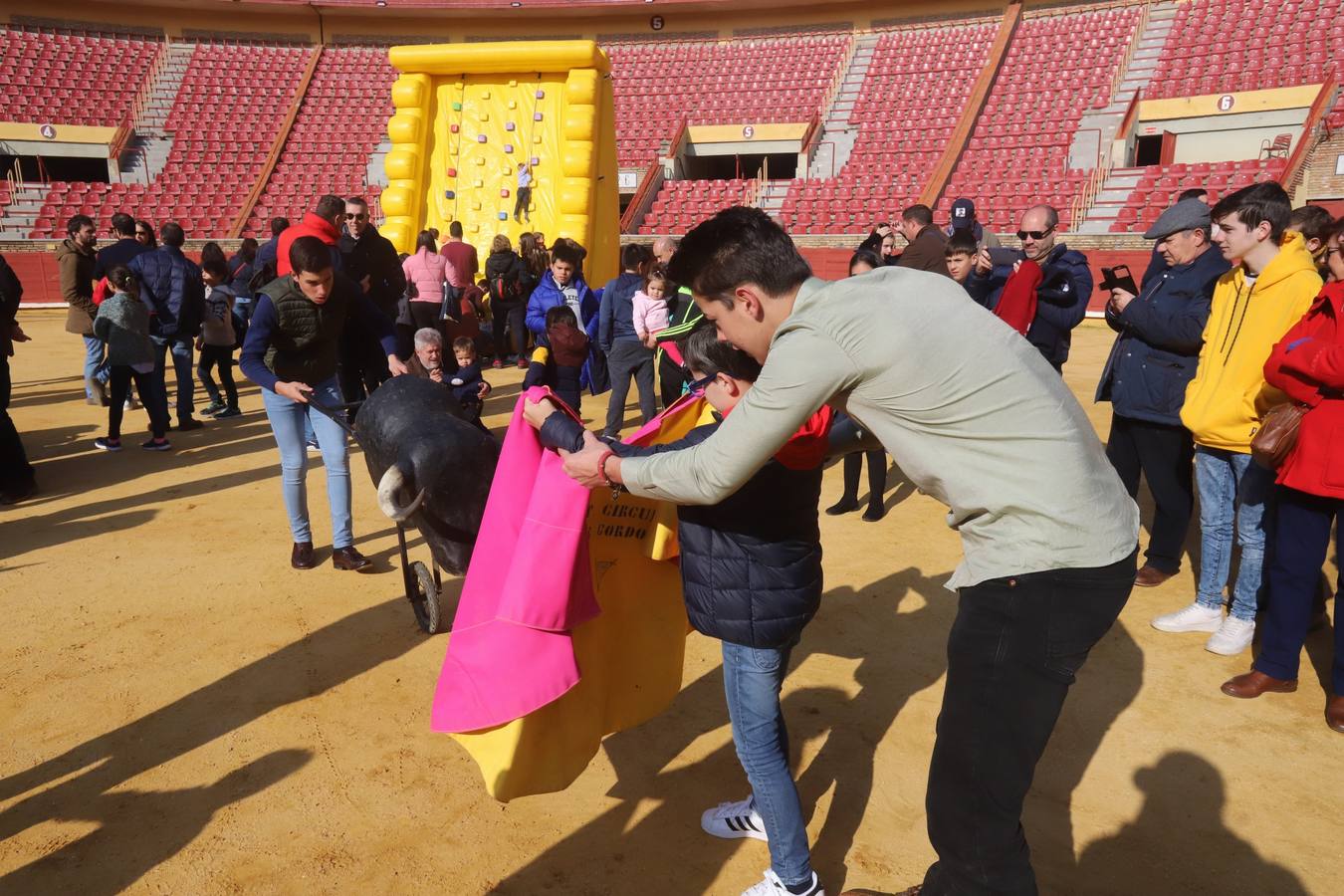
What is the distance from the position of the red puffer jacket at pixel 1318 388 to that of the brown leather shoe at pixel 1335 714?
2.80 ft

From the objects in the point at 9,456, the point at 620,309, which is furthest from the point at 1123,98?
the point at 9,456

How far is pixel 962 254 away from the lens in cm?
561

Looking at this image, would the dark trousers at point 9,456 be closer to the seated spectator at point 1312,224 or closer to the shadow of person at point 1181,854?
the shadow of person at point 1181,854

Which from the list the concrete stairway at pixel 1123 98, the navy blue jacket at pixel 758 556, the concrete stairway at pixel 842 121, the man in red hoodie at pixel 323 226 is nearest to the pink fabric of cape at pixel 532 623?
the navy blue jacket at pixel 758 556

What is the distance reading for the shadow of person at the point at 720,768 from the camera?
2.79 metres

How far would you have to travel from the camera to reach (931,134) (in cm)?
2214

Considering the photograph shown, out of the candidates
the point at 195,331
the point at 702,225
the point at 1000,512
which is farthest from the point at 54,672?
the point at 195,331

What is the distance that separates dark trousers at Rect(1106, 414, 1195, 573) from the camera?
4656 millimetres

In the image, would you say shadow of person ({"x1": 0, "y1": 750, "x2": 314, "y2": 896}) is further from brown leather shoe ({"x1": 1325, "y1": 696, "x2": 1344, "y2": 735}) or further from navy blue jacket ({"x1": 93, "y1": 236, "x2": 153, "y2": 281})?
navy blue jacket ({"x1": 93, "y1": 236, "x2": 153, "y2": 281})

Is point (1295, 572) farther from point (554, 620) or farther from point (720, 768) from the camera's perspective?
point (554, 620)

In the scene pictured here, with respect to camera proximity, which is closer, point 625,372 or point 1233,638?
point 1233,638

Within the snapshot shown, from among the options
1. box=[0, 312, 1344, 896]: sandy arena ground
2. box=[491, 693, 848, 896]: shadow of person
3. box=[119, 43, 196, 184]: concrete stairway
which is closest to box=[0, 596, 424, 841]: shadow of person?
box=[0, 312, 1344, 896]: sandy arena ground

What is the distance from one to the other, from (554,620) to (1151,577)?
3.79 meters

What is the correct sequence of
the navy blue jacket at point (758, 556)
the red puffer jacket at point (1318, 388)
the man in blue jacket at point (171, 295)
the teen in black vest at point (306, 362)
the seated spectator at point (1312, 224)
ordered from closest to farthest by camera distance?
1. the navy blue jacket at point (758, 556)
2. the red puffer jacket at point (1318, 388)
3. the teen in black vest at point (306, 362)
4. the seated spectator at point (1312, 224)
5. the man in blue jacket at point (171, 295)
